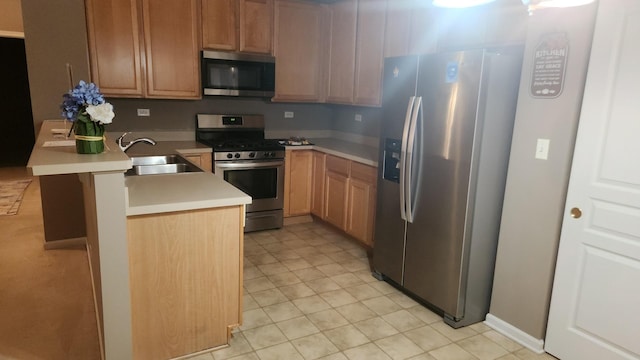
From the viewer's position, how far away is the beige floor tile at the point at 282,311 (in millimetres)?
2799

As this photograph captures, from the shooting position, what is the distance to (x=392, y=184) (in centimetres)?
315

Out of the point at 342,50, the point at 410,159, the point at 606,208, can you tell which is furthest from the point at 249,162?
the point at 606,208

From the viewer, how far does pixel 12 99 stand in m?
7.49

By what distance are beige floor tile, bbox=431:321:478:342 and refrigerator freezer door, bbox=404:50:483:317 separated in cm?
10

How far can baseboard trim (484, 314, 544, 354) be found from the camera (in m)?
2.51

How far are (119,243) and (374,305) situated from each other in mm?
1803

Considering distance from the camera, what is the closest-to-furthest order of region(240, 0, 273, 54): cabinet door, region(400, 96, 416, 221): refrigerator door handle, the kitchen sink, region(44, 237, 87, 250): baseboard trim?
region(400, 96, 416, 221): refrigerator door handle < the kitchen sink < region(44, 237, 87, 250): baseboard trim < region(240, 0, 273, 54): cabinet door

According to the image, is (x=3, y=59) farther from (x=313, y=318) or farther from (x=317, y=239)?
(x=313, y=318)

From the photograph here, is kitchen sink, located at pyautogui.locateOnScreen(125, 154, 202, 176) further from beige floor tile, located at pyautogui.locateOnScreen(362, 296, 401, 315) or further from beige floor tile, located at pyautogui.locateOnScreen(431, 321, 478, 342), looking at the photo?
beige floor tile, located at pyautogui.locateOnScreen(431, 321, 478, 342)

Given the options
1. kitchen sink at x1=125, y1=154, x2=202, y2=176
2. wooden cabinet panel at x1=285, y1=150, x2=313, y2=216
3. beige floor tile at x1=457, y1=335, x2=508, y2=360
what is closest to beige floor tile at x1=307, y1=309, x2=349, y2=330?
beige floor tile at x1=457, y1=335, x2=508, y2=360

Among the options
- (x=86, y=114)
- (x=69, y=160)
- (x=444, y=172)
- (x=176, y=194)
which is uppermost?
(x=86, y=114)

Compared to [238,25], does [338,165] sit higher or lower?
lower

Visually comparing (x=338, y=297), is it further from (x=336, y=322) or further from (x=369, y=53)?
(x=369, y=53)

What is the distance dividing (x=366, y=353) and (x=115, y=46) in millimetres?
3409
